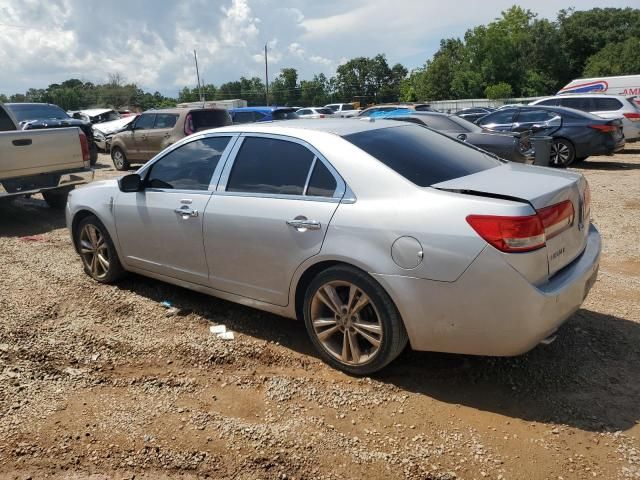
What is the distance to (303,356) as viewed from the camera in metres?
3.81

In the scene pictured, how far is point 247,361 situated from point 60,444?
1.26 m

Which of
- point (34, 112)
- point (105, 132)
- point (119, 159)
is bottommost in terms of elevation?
point (119, 159)

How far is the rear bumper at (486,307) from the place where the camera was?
2812mm

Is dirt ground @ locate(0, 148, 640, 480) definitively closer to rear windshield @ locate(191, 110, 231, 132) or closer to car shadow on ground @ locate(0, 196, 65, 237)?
car shadow on ground @ locate(0, 196, 65, 237)

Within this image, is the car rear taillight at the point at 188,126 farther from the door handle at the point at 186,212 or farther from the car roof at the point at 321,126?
the door handle at the point at 186,212

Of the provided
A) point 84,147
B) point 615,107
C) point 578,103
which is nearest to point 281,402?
point 84,147

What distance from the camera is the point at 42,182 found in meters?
A: 8.15

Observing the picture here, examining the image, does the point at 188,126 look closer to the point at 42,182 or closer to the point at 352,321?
the point at 42,182

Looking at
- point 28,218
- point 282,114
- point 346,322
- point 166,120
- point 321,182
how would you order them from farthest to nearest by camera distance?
point 282,114, point 166,120, point 28,218, point 321,182, point 346,322

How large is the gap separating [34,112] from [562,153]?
14.3 metres

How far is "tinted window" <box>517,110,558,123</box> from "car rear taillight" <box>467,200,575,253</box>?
11579mm

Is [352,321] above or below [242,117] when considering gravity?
below

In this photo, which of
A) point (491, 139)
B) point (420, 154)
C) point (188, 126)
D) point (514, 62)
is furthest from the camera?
point (514, 62)

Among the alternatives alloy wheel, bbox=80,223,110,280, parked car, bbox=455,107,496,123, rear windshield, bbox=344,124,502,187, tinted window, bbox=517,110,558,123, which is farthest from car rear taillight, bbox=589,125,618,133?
alloy wheel, bbox=80,223,110,280
